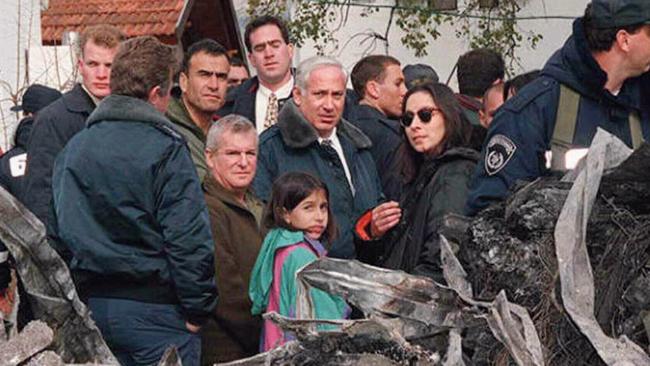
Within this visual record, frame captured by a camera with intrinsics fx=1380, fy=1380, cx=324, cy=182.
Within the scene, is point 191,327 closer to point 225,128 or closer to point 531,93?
point 225,128

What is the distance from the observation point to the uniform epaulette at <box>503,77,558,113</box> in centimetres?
416

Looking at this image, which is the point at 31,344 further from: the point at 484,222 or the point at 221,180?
the point at 221,180

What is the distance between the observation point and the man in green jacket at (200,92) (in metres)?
6.51

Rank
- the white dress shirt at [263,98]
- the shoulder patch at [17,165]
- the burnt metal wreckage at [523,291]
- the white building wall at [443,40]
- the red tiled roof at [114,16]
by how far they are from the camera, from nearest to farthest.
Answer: the burnt metal wreckage at [523,291] < the shoulder patch at [17,165] < the white dress shirt at [263,98] < the red tiled roof at [114,16] < the white building wall at [443,40]

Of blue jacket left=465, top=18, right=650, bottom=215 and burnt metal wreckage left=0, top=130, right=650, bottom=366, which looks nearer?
burnt metal wreckage left=0, top=130, right=650, bottom=366

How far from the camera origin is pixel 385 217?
5.74m

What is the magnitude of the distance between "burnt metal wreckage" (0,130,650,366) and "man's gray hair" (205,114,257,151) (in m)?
2.25

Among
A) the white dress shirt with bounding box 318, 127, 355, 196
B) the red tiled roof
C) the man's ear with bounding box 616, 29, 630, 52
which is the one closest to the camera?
the man's ear with bounding box 616, 29, 630, 52

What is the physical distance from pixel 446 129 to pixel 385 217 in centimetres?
44

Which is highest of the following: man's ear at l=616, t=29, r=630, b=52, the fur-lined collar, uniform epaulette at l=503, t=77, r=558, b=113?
man's ear at l=616, t=29, r=630, b=52

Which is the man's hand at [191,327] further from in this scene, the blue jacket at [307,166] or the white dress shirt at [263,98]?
the white dress shirt at [263,98]

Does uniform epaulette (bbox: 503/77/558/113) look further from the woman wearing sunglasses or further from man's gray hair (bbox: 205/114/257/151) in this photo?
man's gray hair (bbox: 205/114/257/151)

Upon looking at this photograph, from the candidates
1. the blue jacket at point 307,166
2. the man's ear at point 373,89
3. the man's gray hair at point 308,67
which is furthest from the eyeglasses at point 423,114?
the man's ear at point 373,89

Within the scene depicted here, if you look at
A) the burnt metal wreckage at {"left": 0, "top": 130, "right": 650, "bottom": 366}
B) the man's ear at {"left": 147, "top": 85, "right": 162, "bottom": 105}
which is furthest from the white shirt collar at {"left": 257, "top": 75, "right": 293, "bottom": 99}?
the burnt metal wreckage at {"left": 0, "top": 130, "right": 650, "bottom": 366}
